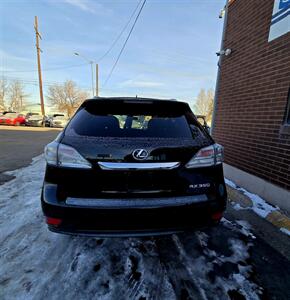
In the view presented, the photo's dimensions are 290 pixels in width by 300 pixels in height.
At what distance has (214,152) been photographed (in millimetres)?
2008

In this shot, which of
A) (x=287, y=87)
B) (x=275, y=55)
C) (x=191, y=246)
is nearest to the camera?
(x=191, y=246)

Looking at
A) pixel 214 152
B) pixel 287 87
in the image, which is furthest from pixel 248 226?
pixel 287 87

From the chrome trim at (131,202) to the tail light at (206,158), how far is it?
11.7 inches

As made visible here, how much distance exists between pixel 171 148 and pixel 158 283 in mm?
1182

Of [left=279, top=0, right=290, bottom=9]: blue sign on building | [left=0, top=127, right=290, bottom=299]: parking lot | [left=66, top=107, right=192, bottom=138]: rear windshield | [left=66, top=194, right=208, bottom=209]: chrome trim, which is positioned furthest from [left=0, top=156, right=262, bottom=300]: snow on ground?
[left=279, top=0, right=290, bottom=9]: blue sign on building

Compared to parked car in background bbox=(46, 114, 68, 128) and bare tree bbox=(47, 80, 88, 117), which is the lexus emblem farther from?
bare tree bbox=(47, 80, 88, 117)

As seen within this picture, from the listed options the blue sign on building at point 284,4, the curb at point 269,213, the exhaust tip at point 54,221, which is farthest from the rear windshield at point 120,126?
the blue sign on building at point 284,4

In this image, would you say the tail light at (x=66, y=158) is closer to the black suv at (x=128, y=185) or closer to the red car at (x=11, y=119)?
the black suv at (x=128, y=185)

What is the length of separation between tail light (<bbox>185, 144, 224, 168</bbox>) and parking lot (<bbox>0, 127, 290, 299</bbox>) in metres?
1.03

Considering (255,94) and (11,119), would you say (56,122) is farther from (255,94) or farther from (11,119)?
(255,94)

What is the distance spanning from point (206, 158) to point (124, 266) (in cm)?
129

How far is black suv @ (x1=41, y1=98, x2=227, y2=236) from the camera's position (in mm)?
1783

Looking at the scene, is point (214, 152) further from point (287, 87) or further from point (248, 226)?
point (287, 87)

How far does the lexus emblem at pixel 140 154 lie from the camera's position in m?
1.79
